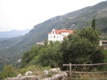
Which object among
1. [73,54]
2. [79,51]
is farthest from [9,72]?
[79,51]

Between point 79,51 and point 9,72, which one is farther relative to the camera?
point 79,51

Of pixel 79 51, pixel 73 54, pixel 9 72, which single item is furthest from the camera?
pixel 79 51

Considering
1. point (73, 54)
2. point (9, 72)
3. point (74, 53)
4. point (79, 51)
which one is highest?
point (79, 51)

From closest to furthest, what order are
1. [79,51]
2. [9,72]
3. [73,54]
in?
[9,72] → [73,54] → [79,51]

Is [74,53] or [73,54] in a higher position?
[74,53]

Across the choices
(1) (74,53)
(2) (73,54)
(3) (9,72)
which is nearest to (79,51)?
(1) (74,53)

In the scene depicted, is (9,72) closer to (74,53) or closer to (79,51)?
(74,53)

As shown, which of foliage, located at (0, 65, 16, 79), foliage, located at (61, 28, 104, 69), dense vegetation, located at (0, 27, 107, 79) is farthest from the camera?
dense vegetation, located at (0, 27, 107, 79)

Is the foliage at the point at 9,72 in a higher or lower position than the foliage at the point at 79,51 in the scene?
lower

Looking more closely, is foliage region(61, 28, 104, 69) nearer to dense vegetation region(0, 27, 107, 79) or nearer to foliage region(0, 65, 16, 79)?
dense vegetation region(0, 27, 107, 79)

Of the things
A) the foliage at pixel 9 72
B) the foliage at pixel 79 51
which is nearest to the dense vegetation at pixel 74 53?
the foliage at pixel 79 51

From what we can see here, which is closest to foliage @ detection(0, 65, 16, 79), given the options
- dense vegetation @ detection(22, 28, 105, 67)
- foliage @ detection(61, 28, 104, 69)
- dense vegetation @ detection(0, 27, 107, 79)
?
dense vegetation @ detection(0, 27, 107, 79)

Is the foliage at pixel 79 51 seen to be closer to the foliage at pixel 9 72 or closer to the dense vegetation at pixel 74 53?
the dense vegetation at pixel 74 53

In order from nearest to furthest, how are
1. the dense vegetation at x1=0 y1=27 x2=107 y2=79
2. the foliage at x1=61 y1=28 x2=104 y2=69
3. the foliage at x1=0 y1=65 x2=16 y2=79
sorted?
the foliage at x1=0 y1=65 x2=16 y2=79 → the foliage at x1=61 y1=28 x2=104 y2=69 → the dense vegetation at x1=0 y1=27 x2=107 y2=79
